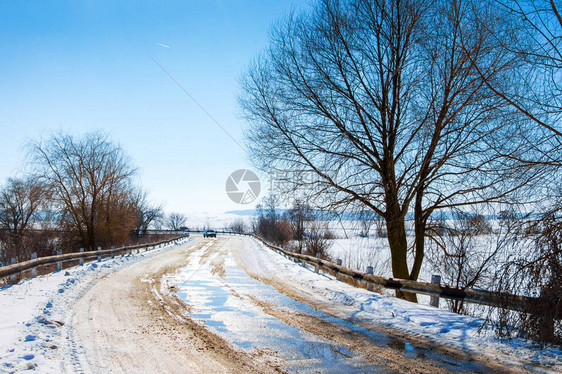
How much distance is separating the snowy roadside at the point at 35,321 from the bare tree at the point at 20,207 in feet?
62.9

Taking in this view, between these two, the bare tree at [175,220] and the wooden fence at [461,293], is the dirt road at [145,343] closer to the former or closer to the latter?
the wooden fence at [461,293]

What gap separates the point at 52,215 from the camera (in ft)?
94.8

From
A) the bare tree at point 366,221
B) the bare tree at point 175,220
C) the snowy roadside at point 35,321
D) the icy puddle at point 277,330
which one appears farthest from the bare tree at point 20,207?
the bare tree at point 175,220

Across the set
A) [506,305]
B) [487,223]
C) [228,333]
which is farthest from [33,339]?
[487,223]

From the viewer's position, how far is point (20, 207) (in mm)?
38469

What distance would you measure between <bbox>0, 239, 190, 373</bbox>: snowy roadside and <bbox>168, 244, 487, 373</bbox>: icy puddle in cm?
244

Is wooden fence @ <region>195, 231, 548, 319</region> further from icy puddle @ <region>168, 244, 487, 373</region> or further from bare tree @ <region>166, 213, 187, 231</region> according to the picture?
bare tree @ <region>166, 213, 187, 231</region>

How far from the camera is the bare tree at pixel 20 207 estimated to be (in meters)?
27.3

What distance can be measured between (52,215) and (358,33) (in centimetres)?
2842

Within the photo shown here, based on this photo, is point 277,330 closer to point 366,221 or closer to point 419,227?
point 366,221

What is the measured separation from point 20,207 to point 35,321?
3995 centimetres

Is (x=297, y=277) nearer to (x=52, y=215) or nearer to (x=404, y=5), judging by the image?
(x=404, y=5)

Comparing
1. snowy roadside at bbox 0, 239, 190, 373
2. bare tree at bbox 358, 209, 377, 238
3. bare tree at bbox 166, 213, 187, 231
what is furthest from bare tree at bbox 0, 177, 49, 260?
bare tree at bbox 166, 213, 187, 231

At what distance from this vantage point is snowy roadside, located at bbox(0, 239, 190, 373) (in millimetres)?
4461
